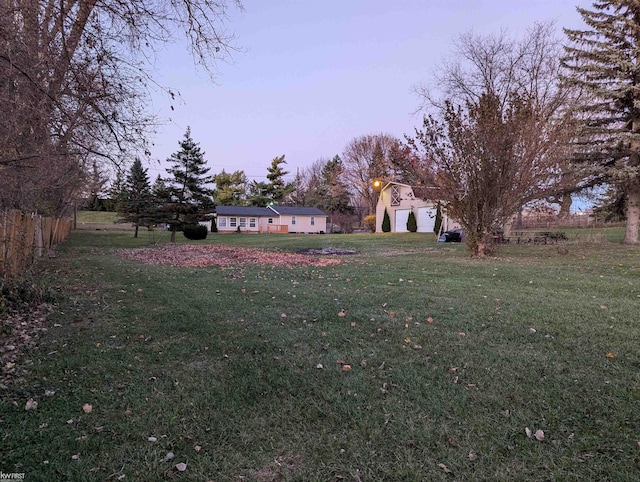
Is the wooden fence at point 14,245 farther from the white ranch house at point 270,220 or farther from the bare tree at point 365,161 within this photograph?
the bare tree at point 365,161

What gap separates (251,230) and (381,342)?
126 feet

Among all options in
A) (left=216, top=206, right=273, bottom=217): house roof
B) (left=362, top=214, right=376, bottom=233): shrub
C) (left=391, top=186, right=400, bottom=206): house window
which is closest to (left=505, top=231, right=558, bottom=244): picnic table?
(left=391, top=186, right=400, bottom=206): house window

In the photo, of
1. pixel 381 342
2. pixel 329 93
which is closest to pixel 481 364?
pixel 381 342

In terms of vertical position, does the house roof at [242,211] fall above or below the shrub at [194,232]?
above

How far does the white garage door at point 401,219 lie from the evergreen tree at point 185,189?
16357mm

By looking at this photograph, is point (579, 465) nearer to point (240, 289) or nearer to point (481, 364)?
point (481, 364)

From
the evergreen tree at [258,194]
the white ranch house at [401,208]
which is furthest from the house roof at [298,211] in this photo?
the white ranch house at [401,208]

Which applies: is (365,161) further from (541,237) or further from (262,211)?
(541,237)

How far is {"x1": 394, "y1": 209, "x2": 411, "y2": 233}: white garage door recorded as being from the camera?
30984mm

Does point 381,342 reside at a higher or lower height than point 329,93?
lower

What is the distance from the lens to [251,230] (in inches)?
1623

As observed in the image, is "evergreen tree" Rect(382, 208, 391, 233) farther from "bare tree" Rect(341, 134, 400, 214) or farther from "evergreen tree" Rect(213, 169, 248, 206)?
"evergreen tree" Rect(213, 169, 248, 206)

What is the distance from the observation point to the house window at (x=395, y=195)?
32078 millimetres

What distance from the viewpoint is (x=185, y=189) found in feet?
69.8
